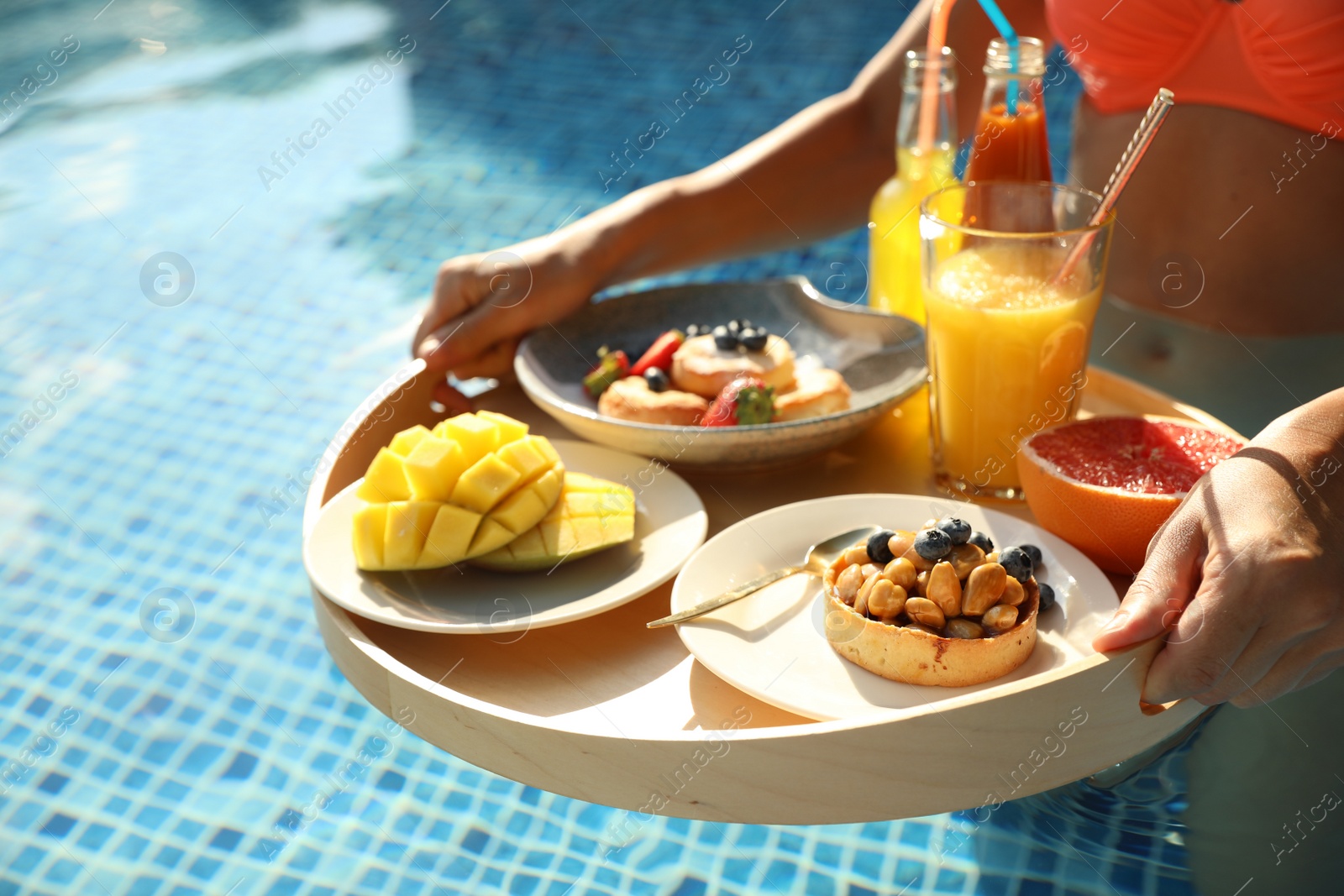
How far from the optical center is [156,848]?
1.81 meters

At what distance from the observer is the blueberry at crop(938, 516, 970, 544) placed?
88cm

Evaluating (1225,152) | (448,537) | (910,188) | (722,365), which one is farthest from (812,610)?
(1225,152)

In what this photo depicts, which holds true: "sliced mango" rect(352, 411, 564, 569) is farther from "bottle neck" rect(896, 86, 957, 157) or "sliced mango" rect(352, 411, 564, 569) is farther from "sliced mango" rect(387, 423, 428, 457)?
"bottle neck" rect(896, 86, 957, 157)

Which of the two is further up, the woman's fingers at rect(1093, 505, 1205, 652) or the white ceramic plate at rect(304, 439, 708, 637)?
the woman's fingers at rect(1093, 505, 1205, 652)

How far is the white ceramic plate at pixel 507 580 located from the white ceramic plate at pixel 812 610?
2.1 inches

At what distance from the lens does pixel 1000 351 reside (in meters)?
1.13

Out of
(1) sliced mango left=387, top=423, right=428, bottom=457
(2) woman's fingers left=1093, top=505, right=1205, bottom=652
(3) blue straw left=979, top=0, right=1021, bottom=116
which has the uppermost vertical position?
→ (3) blue straw left=979, top=0, right=1021, bottom=116

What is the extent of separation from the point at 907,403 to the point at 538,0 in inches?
189

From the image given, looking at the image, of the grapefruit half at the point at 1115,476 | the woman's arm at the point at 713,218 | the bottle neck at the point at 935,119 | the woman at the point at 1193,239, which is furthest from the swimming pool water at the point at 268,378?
the bottle neck at the point at 935,119

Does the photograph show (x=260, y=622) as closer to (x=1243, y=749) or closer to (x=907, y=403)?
(x=907, y=403)

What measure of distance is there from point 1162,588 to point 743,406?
527 millimetres

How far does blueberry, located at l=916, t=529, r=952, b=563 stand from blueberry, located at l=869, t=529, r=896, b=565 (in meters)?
0.04

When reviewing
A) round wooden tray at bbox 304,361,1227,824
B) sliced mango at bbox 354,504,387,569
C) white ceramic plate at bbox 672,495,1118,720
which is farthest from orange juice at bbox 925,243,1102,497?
sliced mango at bbox 354,504,387,569

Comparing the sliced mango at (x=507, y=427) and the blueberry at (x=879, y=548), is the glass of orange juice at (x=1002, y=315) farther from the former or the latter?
the sliced mango at (x=507, y=427)
